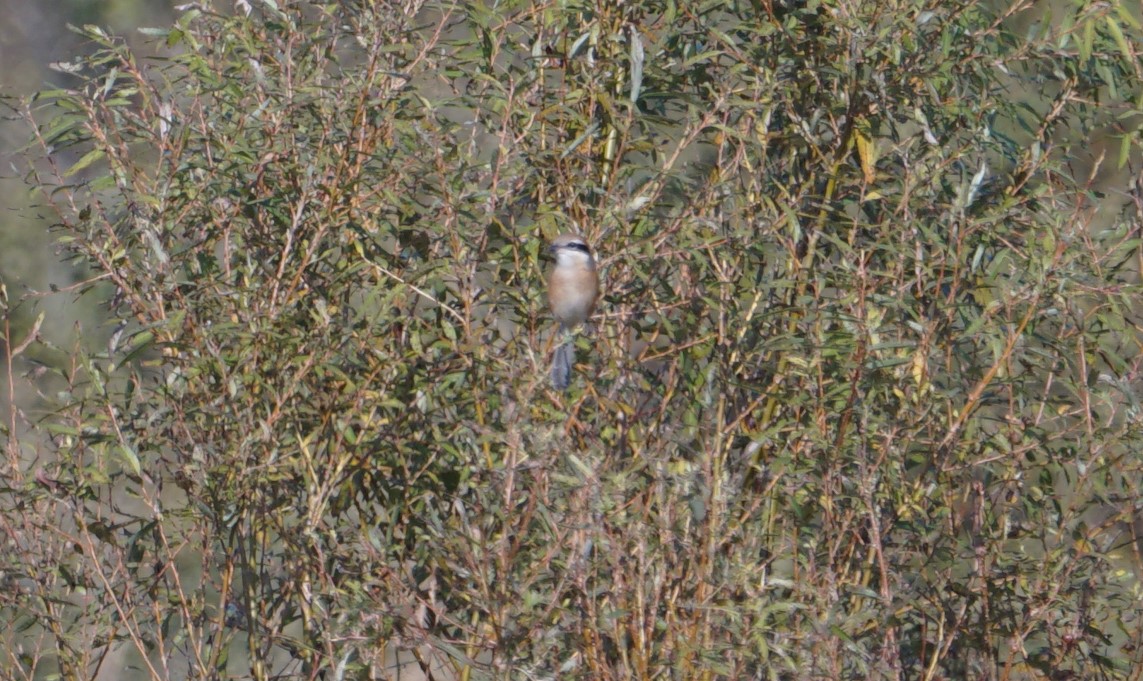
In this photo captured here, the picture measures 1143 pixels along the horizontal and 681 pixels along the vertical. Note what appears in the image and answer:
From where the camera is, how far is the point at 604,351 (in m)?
2.95

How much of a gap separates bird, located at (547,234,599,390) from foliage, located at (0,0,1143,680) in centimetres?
5

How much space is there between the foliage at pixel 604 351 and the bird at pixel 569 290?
48 mm

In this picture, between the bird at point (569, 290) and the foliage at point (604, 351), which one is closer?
the foliage at point (604, 351)

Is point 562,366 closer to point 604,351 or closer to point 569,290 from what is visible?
point 604,351

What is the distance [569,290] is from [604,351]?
194 mm

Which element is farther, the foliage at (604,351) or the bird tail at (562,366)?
the bird tail at (562,366)

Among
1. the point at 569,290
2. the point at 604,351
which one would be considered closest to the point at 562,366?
the point at 604,351

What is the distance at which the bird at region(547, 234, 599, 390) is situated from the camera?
2848 mm

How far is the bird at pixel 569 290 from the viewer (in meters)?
2.85

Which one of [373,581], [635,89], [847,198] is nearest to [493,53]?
[635,89]

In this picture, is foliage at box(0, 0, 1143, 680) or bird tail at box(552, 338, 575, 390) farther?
bird tail at box(552, 338, 575, 390)

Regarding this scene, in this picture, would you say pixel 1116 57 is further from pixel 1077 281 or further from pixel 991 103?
pixel 1077 281

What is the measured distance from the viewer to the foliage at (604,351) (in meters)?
2.57

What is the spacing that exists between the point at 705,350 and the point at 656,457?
1.89ft
